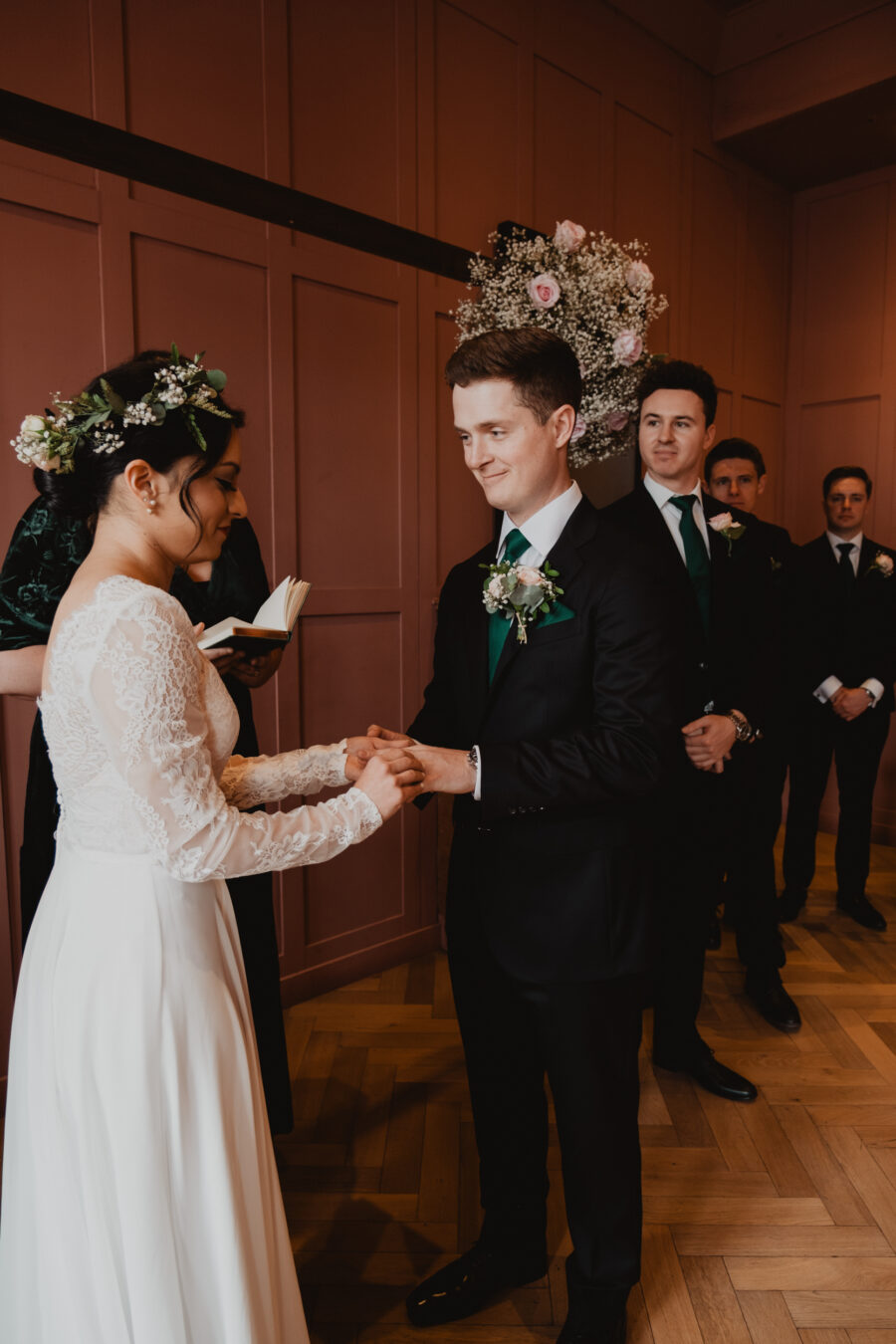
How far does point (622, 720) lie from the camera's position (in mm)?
1556

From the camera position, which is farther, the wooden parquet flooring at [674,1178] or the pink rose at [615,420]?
the pink rose at [615,420]

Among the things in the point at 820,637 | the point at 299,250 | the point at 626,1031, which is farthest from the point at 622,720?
the point at 820,637

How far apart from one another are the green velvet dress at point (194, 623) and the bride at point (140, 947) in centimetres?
44

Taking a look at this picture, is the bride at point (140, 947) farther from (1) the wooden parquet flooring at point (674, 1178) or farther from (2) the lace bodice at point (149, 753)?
(1) the wooden parquet flooring at point (674, 1178)

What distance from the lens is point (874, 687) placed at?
415 centimetres

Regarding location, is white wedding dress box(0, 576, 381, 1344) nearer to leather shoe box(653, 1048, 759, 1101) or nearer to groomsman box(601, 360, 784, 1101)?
groomsman box(601, 360, 784, 1101)

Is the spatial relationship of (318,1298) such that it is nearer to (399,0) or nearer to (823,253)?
(399,0)

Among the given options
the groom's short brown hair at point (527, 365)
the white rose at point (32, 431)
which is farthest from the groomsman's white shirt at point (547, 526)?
the white rose at point (32, 431)

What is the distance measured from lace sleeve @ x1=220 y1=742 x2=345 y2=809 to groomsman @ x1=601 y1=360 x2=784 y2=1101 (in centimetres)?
112

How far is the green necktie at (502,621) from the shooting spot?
1.71 metres

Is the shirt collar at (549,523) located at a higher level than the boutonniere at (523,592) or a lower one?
higher

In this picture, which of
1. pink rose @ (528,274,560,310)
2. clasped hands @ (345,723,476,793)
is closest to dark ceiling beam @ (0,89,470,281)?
pink rose @ (528,274,560,310)

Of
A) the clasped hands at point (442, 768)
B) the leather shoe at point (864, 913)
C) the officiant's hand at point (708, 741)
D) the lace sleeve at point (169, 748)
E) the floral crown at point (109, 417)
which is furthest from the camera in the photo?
the leather shoe at point (864, 913)

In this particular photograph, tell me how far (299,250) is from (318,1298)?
3.08 m
